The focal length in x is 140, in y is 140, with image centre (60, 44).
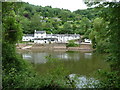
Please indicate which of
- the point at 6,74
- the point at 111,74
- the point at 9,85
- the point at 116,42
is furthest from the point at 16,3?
the point at 111,74

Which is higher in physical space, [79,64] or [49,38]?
[49,38]

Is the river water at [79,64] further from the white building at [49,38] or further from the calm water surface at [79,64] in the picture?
the white building at [49,38]

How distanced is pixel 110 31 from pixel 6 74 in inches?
58.1

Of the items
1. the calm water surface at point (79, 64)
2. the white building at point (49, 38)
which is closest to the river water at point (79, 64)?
the calm water surface at point (79, 64)

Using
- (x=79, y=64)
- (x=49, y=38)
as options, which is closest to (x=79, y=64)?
(x=79, y=64)

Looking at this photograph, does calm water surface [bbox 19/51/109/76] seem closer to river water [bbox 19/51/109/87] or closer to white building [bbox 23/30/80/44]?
river water [bbox 19/51/109/87]

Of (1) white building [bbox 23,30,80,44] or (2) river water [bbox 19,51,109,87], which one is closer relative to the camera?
(2) river water [bbox 19,51,109,87]

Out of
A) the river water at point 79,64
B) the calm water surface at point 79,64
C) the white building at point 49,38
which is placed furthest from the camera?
the white building at point 49,38

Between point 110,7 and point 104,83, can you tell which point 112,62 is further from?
point 110,7

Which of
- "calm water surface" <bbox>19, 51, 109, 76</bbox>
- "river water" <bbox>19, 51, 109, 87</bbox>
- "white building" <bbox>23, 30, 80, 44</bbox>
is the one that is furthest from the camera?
"white building" <bbox>23, 30, 80, 44</bbox>

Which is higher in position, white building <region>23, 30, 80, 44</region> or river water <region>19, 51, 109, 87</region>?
white building <region>23, 30, 80, 44</region>

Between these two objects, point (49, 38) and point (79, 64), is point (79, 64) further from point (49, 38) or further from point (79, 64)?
point (49, 38)

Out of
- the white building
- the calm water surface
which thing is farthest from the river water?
the white building

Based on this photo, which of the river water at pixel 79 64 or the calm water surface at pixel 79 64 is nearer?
the river water at pixel 79 64
